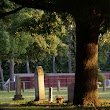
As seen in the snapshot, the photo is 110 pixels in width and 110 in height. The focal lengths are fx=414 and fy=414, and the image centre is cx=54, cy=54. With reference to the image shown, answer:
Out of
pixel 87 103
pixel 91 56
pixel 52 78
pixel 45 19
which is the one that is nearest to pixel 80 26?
pixel 91 56

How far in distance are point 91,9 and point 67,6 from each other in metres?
0.67

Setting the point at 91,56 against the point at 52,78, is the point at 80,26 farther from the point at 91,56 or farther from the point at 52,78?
the point at 52,78

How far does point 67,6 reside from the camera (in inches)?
413

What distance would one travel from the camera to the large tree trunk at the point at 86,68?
15914mm

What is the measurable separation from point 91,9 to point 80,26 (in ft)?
19.1

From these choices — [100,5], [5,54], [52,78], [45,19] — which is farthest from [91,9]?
[52,78]

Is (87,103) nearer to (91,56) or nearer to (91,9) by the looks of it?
(91,56)

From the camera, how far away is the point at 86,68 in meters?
16.1

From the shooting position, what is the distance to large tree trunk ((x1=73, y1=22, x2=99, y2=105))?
15.9 meters

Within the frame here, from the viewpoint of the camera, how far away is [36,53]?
4375cm

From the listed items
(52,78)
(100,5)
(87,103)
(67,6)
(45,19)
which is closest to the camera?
(100,5)

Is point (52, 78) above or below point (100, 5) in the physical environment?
below

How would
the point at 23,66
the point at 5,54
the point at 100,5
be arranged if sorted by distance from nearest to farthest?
1. the point at 100,5
2. the point at 5,54
3. the point at 23,66

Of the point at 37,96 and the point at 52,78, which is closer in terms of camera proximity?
the point at 37,96
